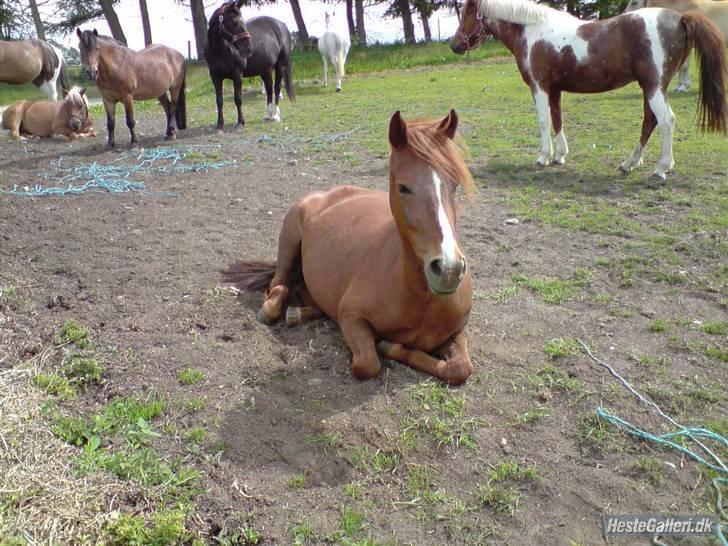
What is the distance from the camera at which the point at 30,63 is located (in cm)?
1320

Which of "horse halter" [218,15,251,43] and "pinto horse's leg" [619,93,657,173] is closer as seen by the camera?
"pinto horse's leg" [619,93,657,173]

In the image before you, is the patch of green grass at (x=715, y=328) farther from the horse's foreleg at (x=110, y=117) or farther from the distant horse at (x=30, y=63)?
the distant horse at (x=30, y=63)

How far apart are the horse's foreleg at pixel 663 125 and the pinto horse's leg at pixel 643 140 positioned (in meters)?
0.15

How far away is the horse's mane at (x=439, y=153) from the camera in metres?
2.74

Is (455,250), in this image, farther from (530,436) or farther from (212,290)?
(212,290)

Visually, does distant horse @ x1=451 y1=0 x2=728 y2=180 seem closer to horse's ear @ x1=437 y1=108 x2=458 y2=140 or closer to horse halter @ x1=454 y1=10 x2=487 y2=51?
horse halter @ x1=454 y1=10 x2=487 y2=51

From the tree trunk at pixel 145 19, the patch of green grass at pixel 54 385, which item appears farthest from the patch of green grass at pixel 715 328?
the tree trunk at pixel 145 19

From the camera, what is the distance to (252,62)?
11312mm

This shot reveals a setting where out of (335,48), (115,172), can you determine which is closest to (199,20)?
(335,48)

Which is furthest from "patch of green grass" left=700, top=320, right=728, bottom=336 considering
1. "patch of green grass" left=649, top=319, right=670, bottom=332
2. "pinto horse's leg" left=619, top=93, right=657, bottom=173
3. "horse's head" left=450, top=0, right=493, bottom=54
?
Answer: "horse's head" left=450, top=0, right=493, bottom=54

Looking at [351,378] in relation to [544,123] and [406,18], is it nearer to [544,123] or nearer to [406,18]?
[544,123]

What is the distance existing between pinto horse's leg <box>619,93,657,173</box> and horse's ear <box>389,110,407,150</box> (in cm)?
514

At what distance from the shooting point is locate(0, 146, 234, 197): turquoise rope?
686cm

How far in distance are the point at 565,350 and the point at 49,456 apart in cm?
270
